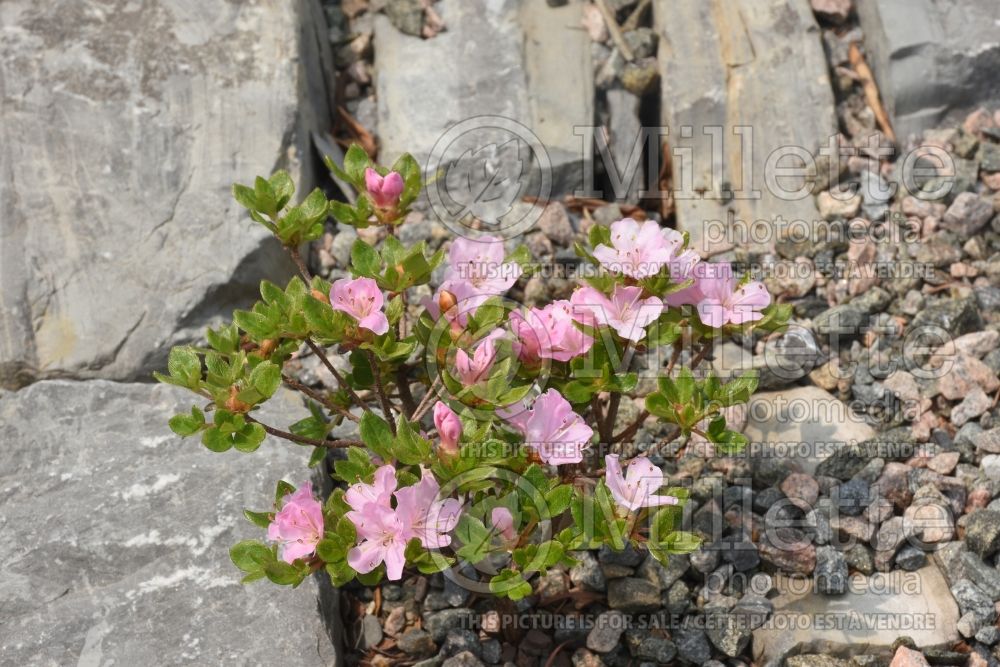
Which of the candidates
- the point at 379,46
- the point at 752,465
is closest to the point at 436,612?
the point at 752,465

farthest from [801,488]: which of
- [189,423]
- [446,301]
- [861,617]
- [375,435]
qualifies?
[189,423]

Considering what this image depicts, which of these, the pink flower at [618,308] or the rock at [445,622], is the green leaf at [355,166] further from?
the rock at [445,622]

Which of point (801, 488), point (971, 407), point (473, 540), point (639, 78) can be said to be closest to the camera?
point (473, 540)

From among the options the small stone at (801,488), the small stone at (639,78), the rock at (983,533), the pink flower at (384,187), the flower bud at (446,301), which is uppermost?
the small stone at (639,78)

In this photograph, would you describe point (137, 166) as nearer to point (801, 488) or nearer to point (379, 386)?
point (379, 386)

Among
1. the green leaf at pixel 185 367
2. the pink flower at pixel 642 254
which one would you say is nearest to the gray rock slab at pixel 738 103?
the pink flower at pixel 642 254

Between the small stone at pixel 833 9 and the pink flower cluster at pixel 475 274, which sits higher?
the small stone at pixel 833 9
